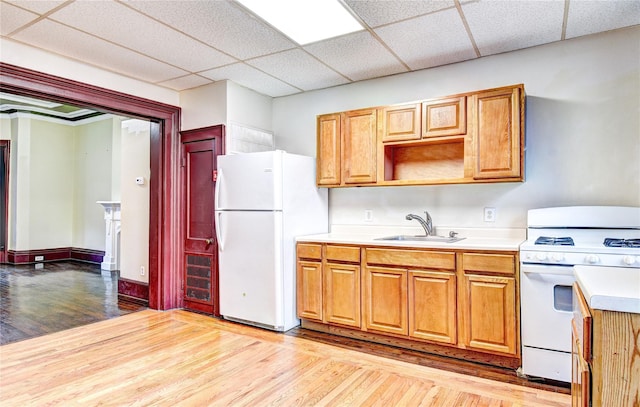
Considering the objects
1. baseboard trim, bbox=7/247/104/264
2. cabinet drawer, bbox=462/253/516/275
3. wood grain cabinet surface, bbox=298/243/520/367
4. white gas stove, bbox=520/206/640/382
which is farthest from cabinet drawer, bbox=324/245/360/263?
baseboard trim, bbox=7/247/104/264

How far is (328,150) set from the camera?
3760 mm

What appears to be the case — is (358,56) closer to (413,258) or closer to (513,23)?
(513,23)

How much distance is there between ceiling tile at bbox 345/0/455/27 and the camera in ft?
8.11

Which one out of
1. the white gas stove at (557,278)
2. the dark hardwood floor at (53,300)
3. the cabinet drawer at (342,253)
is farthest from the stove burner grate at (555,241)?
the dark hardwood floor at (53,300)

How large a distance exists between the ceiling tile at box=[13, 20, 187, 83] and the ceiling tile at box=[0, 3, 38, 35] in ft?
0.22

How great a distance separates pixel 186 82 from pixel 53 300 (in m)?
2.95

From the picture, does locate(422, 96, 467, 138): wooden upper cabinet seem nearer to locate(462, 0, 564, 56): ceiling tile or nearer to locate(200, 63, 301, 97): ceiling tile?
locate(462, 0, 564, 56): ceiling tile

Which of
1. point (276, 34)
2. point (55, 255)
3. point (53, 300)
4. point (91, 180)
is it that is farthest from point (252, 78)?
point (55, 255)

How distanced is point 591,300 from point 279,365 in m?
2.23

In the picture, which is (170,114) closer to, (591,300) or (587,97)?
(587,97)

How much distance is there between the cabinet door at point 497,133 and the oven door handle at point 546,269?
0.72 m

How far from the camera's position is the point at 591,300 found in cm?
100

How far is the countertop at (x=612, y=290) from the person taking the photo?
960mm

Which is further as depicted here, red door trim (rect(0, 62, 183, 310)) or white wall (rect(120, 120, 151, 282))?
white wall (rect(120, 120, 151, 282))
